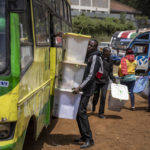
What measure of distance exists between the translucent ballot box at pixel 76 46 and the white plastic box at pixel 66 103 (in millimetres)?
628

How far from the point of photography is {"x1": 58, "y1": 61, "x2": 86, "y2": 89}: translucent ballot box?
4629mm

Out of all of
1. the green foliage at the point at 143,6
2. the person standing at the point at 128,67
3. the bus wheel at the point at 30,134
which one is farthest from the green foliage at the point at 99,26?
the bus wheel at the point at 30,134

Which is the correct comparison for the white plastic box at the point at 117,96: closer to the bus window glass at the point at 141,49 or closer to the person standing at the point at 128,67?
the person standing at the point at 128,67

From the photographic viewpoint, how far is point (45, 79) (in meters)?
4.43

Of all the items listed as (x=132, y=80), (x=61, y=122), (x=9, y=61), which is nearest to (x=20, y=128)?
(x=9, y=61)

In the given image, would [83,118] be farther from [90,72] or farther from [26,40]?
[26,40]

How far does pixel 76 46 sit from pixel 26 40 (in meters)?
1.38

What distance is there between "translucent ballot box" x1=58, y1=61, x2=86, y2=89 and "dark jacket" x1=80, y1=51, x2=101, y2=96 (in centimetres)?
10

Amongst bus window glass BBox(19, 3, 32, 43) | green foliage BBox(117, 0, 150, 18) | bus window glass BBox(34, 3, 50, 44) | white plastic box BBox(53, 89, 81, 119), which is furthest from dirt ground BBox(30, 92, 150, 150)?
green foliage BBox(117, 0, 150, 18)

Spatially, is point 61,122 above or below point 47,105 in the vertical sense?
below

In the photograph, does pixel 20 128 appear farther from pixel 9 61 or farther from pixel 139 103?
pixel 139 103

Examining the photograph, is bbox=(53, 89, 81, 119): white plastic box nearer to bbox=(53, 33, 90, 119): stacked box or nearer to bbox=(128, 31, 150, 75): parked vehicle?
bbox=(53, 33, 90, 119): stacked box

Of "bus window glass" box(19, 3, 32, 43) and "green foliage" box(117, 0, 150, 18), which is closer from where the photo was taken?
"bus window glass" box(19, 3, 32, 43)

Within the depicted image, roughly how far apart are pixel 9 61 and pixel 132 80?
535 cm
